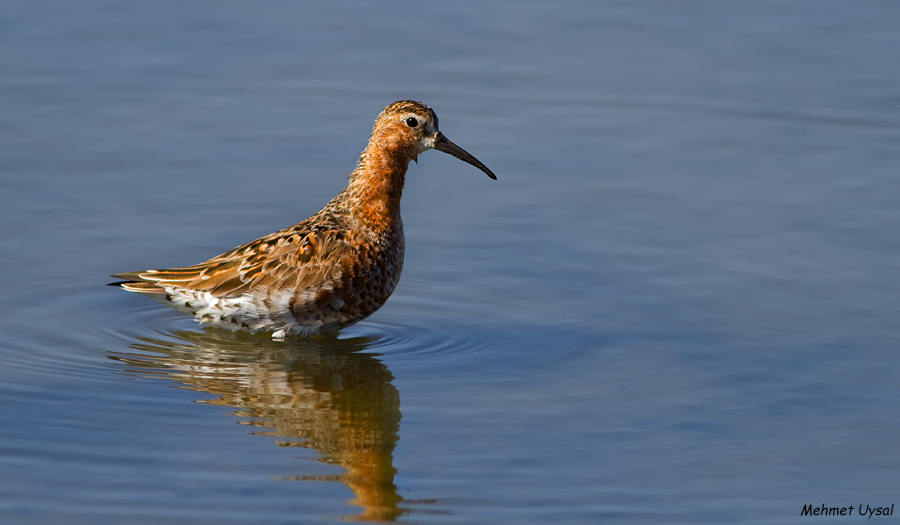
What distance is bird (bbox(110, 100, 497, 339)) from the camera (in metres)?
11.9

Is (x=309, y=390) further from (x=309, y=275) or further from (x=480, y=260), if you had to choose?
(x=480, y=260)

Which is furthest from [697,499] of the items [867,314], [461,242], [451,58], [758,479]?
[451,58]

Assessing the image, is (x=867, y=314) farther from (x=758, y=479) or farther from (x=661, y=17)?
(x=661, y=17)

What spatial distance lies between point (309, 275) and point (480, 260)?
2.29 meters

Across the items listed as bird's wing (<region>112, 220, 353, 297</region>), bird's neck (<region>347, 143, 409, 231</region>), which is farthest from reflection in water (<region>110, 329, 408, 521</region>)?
bird's neck (<region>347, 143, 409, 231</region>)

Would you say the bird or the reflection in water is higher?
the bird

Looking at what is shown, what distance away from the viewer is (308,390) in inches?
435

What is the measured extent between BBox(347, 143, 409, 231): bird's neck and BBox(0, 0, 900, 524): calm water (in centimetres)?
101

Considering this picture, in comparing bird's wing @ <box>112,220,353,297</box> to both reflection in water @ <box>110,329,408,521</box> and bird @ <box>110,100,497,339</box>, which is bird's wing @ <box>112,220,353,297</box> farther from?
reflection in water @ <box>110,329,408,521</box>

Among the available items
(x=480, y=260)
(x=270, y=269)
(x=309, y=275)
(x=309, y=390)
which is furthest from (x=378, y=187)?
(x=309, y=390)

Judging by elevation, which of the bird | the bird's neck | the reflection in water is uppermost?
the bird's neck

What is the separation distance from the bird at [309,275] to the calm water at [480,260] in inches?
13.4

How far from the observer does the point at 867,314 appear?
482 inches

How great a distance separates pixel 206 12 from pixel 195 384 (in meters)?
8.96
